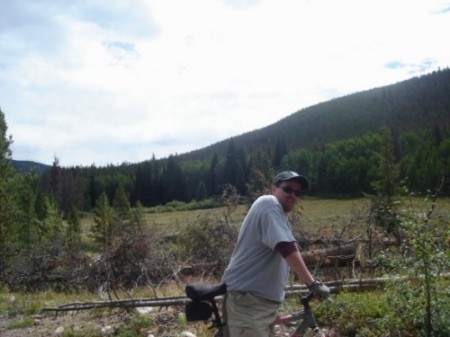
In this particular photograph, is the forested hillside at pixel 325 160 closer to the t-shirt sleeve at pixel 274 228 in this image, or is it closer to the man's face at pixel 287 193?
the man's face at pixel 287 193

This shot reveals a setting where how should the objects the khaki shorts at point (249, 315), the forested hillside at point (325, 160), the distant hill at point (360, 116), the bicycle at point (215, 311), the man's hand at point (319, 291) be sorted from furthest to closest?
the distant hill at point (360, 116), the forested hillside at point (325, 160), the bicycle at point (215, 311), the khaki shorts at point (249, 315), the man's hand at point (319, 291)

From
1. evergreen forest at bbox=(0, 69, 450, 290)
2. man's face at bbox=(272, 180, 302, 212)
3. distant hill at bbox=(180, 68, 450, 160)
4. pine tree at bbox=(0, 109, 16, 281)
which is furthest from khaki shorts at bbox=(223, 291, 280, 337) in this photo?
distant hill at bbox=(180, 68, 450, 160)

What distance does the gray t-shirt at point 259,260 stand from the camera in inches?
155

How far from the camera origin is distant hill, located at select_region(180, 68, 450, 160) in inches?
5974

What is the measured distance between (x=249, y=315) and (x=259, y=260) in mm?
472

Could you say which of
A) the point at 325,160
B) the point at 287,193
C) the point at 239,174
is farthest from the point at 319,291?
the point at 239,174

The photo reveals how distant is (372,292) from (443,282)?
1652 mm

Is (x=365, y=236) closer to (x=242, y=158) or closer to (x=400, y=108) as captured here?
(x=242, y=158)

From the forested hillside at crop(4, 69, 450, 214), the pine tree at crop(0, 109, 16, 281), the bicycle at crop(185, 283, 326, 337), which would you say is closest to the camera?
the bicycle at crop(185, 283, 326, 337)

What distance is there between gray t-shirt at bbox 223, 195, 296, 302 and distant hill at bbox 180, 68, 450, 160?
136 meters

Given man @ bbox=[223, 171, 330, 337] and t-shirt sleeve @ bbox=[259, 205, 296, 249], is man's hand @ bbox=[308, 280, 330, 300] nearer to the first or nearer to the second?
man @ bbox=[223, 171, 330, 337]

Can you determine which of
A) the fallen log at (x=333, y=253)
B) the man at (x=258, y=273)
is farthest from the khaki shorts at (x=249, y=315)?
the fallen log at (x=333, y=253)

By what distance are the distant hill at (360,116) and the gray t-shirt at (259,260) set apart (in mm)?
135638

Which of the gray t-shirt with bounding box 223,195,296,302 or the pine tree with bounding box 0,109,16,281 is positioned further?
the pine tree with bounding box 0,109,16,281
